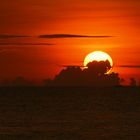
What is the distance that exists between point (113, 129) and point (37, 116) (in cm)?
2121

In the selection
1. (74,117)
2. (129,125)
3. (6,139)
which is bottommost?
(6,139)

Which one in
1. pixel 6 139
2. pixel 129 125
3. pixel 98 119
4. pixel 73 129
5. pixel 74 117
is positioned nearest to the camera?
pixel 6 139

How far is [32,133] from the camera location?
52.2m

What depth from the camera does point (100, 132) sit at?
53.6 metres

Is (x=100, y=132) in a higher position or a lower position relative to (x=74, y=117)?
lower

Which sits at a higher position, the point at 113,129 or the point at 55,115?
the point at 55,115

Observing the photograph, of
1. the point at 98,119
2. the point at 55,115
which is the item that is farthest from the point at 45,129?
the point at 55,115

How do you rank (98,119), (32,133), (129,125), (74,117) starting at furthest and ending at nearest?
1. (74,117)
2. (98,119)
3. (129,125)
4. (32,133)

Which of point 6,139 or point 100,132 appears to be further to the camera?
point 100,132

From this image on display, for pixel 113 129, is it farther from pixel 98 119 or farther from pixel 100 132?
pixel 98 119

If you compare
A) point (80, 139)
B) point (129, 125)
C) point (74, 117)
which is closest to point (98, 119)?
point (74, 117)

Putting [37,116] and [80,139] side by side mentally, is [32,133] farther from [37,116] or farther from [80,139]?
[37,116]

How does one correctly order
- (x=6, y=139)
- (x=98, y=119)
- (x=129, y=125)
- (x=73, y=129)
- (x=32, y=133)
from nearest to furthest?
(x=6, y=139) → (x=32, y=133) → (x=73, y=129) → (x=129, y=125) → (x=98, y=119)

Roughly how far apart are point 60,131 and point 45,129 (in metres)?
1.89
